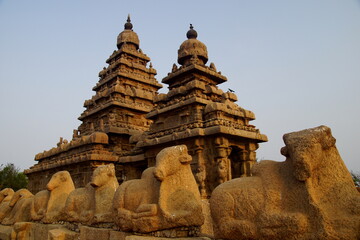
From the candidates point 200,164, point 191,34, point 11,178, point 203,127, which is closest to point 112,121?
point 191,34

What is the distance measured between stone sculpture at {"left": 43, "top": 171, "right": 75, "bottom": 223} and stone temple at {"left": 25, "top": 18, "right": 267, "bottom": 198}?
4671 millimetres

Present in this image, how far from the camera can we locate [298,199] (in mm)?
2986

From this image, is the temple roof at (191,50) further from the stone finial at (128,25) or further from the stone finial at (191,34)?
the stone finial at (128,25)

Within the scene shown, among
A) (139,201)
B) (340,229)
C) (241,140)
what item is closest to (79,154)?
(241,140)

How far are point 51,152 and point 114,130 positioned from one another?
5115 mm

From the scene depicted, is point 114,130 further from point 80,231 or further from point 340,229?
point 340,229

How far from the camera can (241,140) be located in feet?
37.5

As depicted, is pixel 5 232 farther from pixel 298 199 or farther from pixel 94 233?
pixel 298 199

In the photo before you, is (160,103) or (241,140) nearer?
(241,140)

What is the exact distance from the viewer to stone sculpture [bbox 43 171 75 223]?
654 cm

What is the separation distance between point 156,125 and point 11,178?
28.3 m

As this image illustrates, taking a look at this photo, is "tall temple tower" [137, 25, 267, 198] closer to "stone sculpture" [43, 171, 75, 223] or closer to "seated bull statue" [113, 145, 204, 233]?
"stone sculpture" [43, 171, 75, 223]

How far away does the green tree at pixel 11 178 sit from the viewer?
32.7m

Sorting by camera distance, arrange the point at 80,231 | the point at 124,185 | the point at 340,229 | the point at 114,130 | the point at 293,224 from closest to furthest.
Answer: the point at 340,229 < the point at 293,224 < the point at 124,185 < the point at 80,231 < the point at 114,130
